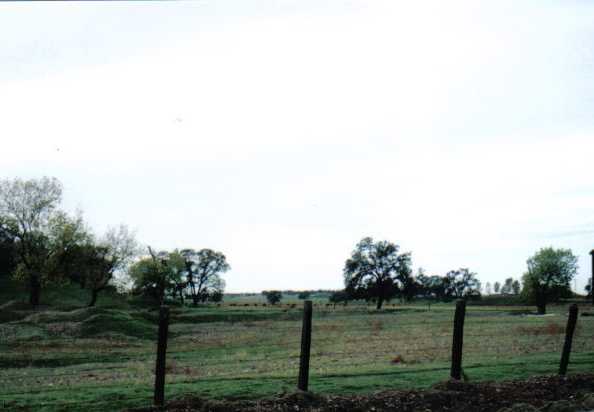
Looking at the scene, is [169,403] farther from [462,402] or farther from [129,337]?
[129,337]

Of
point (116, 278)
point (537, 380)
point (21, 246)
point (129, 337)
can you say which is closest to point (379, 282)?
point (116, 278)

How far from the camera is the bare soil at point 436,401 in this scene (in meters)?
9.27

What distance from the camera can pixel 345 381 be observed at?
1264 centimetres

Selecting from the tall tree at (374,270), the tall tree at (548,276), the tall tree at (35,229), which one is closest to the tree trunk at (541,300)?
the tall tree at (548,276)

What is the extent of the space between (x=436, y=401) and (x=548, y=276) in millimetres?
93321

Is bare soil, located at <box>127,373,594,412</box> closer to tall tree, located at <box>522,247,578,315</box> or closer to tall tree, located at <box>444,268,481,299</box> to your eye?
tall tree, located at <box>522,247,578,315</box>

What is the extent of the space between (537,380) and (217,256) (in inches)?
6001

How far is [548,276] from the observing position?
93.4 m

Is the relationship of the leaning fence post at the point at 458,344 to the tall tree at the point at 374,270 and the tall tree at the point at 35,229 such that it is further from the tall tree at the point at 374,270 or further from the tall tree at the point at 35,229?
the tall tree at the point at 374,270

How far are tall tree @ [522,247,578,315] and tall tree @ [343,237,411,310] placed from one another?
95.3ft

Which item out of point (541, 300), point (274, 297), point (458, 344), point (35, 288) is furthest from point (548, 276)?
point (274, 297)

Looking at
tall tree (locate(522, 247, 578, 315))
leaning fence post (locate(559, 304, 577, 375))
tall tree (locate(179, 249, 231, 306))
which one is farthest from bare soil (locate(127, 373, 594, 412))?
tall tree (locate(179, 249, 231, 306))

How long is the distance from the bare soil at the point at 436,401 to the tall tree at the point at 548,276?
84.6 metres

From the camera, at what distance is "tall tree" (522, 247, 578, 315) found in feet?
296
